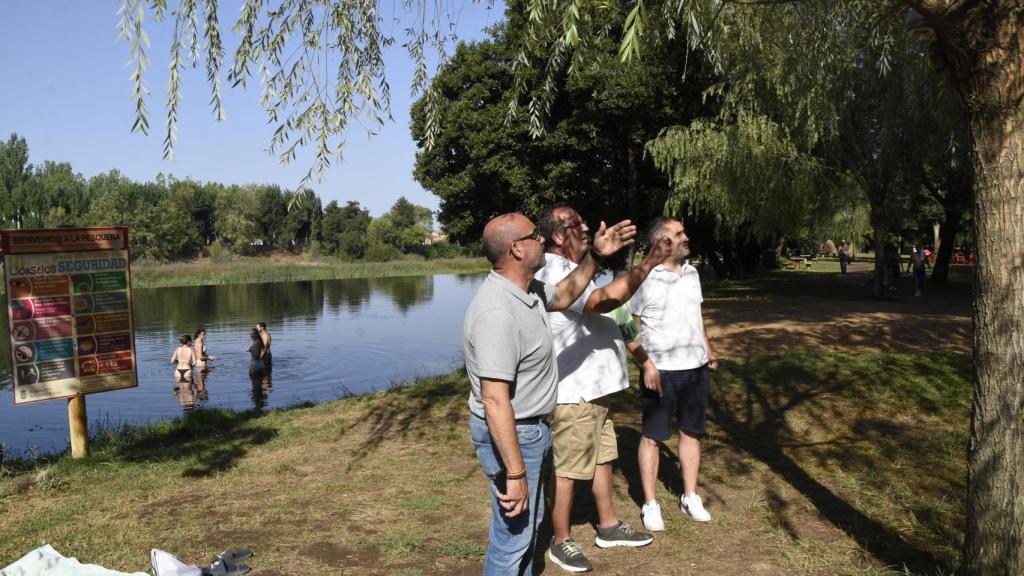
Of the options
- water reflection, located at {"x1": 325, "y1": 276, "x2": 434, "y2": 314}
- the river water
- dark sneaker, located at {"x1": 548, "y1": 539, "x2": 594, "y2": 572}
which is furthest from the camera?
water reflection, located at {"x1": 325, "y1": 276, "x2": 434, "y2": 314}

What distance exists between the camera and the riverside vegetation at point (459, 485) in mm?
4285

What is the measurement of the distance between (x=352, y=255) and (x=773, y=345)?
80.6 metres

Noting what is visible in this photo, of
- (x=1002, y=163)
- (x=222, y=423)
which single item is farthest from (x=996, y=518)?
(x=222, y=423)

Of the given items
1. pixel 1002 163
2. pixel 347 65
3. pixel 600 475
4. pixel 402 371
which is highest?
pixel 347 65

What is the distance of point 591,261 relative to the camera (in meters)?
3.51

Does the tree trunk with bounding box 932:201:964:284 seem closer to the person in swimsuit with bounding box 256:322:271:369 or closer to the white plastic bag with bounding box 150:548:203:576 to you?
the person in swimsuit with bounding box 256:322:271:369

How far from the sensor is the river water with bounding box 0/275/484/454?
1453 centimetres

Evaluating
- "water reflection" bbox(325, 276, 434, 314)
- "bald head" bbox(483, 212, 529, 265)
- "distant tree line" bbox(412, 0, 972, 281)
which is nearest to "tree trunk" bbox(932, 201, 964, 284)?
"distant tree line" bbox(412, 0, 972, 281)

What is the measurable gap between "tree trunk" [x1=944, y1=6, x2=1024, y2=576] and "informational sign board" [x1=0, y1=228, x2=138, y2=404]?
6471 millimetres

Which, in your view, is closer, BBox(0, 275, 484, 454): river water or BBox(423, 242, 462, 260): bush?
BBox(0, 275, 484, 454): river water

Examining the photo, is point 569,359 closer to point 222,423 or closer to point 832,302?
point 222,423

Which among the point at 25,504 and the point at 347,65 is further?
the point at 347,65

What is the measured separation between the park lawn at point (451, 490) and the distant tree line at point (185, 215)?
141ft

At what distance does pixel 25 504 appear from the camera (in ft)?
17.3
